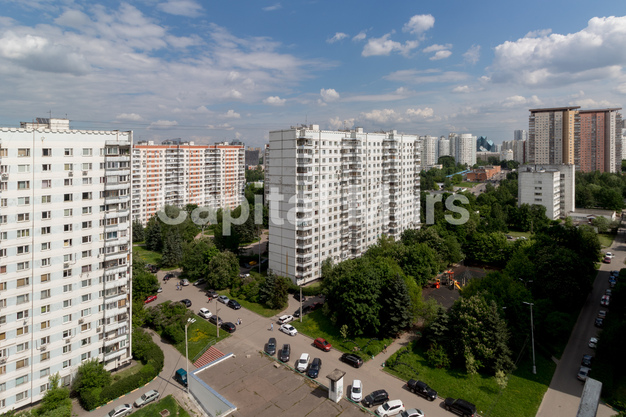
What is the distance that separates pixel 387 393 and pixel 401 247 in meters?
19.7

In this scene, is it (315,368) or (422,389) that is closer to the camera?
(422,389)

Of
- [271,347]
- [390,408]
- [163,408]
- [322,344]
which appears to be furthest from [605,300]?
[163,408]

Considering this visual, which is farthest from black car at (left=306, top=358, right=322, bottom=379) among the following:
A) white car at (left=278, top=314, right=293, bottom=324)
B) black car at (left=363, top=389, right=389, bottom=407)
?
white car at (left=278, top=314, right=293, bottom=324)

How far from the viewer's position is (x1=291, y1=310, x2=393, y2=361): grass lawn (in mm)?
28645

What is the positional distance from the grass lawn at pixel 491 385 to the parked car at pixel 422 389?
71cm

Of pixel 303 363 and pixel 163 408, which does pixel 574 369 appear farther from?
pixel 163 408

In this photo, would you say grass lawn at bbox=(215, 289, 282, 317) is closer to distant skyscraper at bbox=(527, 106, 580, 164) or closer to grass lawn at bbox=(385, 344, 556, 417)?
grass lawn at bbox=(385, 344, 556, 417)

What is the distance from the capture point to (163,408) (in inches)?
918

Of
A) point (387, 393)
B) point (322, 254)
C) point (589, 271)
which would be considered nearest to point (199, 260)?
point (322, 254)

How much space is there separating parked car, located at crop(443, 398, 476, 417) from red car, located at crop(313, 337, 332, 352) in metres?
9.62

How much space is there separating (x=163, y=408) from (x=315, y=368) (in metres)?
10.0

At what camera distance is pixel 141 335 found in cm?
2925

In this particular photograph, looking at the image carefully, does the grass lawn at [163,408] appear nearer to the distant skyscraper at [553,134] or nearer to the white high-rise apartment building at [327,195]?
the white high-rise apartment building at [327,195]

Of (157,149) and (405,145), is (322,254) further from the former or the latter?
(157,149)
